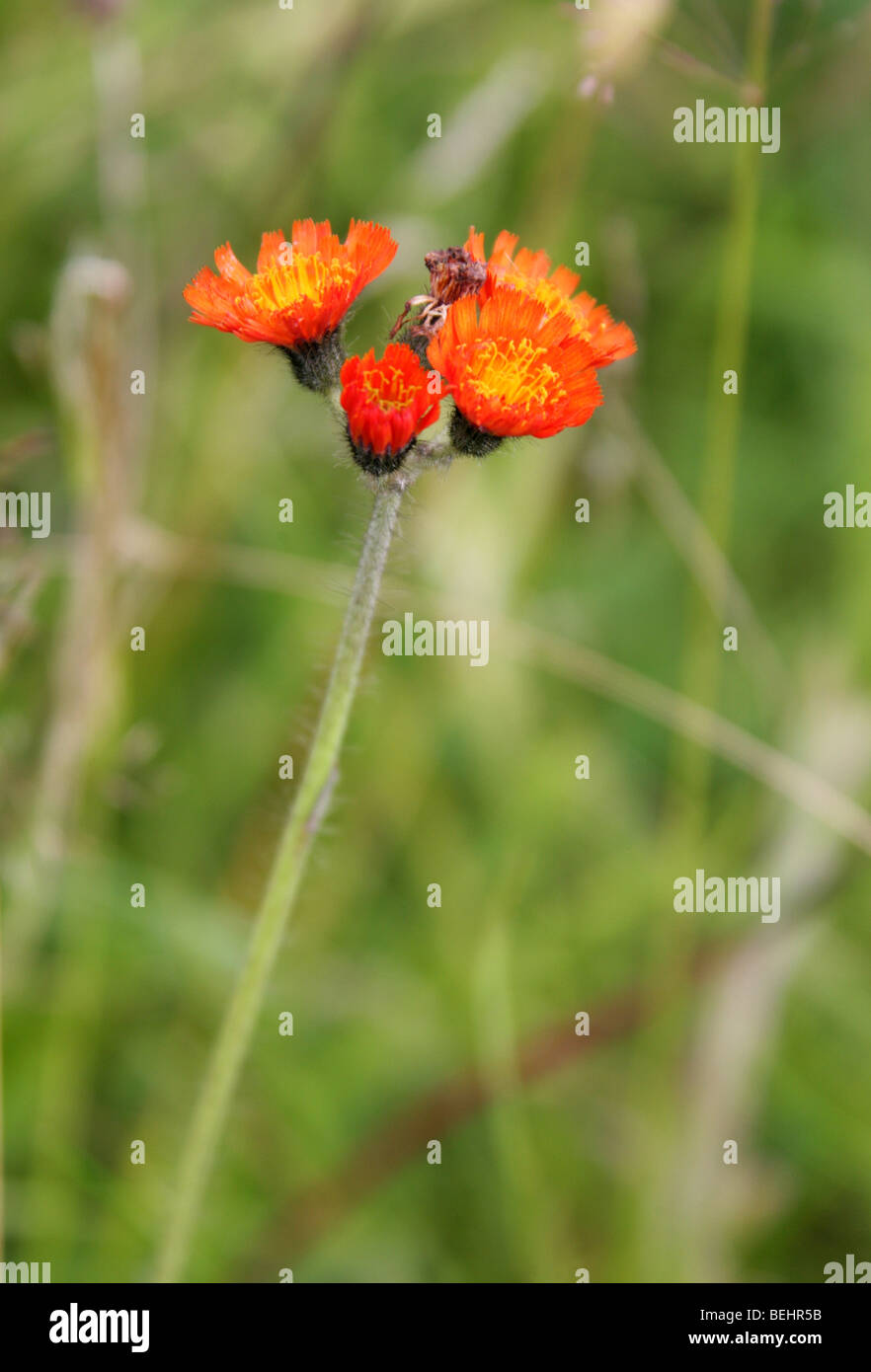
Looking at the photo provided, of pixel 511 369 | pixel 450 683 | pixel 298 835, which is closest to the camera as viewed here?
pixel 511 369

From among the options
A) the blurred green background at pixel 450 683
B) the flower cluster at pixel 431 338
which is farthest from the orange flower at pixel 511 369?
the blurred green background at pixel 450 683

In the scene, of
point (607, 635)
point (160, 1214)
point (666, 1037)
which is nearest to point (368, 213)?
point (607, 635)

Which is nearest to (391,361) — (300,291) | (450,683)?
(300,291)

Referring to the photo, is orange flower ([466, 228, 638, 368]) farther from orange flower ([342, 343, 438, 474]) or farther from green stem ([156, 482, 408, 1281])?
green stem ([156, 482, 408, 1281])

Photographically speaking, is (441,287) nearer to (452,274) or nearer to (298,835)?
(452,274)

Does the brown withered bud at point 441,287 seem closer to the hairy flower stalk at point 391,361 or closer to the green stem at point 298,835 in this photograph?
the hairy flower stalk at point 391,361
